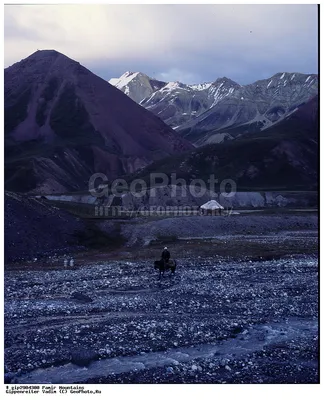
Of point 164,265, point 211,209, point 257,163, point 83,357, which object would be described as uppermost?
point 257,163

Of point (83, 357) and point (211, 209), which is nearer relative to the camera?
point (83, 357)

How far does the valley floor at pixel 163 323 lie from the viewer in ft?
48.4

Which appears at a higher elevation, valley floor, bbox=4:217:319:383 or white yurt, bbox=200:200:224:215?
white yurt, bbox=200:200:224:215

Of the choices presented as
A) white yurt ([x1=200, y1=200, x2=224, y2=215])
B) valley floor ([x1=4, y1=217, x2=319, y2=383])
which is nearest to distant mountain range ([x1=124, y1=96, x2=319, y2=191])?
white yurt ([x1=200, y1=200, x2=224, y2=215])

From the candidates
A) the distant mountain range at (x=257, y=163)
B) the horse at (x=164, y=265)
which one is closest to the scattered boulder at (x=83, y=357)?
the horse at (x=164, y=265)

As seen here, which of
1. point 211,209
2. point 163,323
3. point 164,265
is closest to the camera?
point 163,323

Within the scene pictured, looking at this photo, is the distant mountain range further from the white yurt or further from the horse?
the horse

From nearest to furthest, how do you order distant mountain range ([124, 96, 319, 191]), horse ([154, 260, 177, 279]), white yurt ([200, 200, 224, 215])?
horse ([154, 260, 177, 279]) < white yurt ([200, 200, 224, 215]) < distant mountain range ([124, 96, 319, 191])

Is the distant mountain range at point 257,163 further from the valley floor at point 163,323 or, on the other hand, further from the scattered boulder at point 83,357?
the scattered boulder at point 83,357

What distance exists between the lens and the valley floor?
48.4ft

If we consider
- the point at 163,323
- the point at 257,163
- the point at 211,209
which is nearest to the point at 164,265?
the point at 163,323

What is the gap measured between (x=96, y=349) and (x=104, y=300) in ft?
23.1

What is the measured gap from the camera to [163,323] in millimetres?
19328

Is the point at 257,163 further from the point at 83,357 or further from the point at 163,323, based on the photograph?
the point at 83,357
